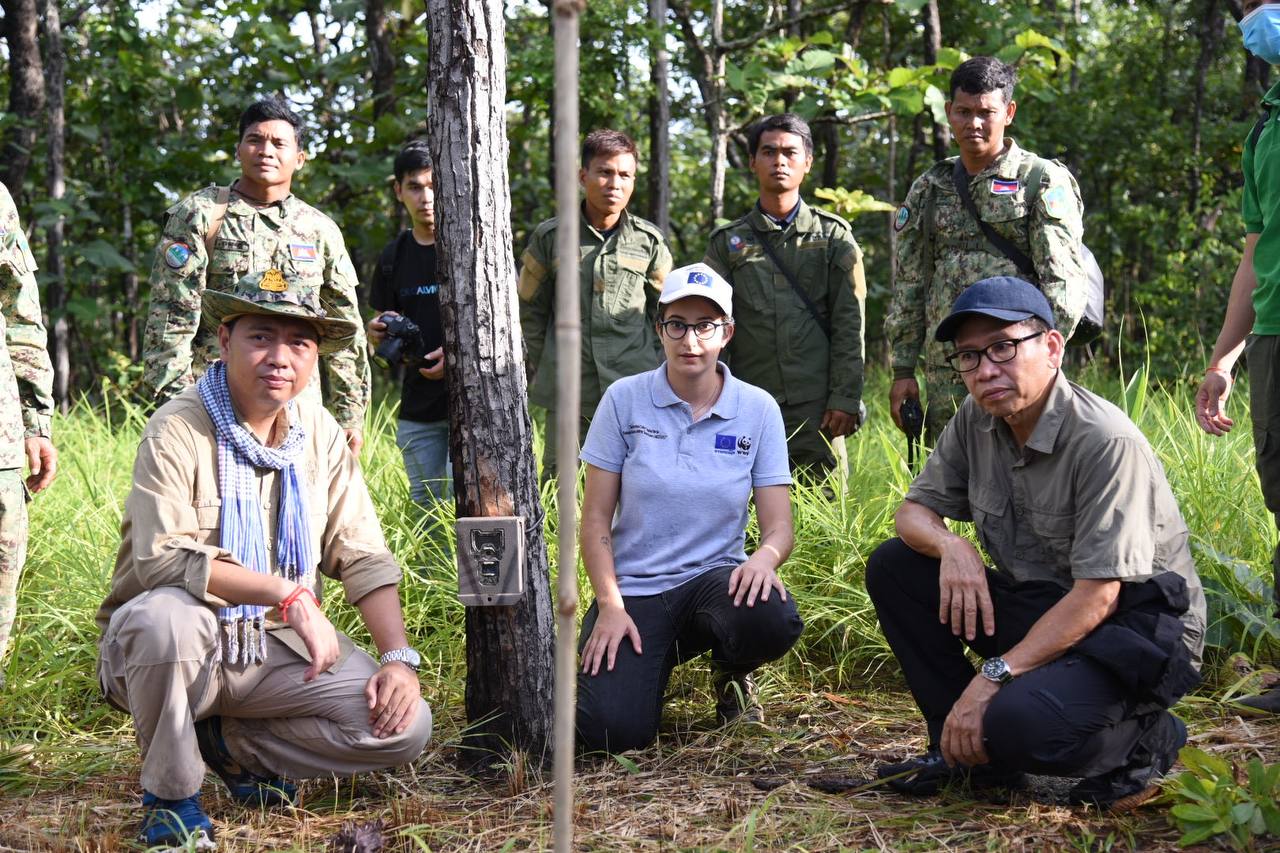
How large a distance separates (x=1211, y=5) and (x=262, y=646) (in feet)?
34.6

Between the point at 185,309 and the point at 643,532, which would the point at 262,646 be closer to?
the point at 643,532

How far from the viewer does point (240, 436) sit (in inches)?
107

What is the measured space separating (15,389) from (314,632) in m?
1.39

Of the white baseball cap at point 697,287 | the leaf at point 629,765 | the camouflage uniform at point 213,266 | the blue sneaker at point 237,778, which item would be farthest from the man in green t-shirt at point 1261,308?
the camouflage uniform at point 213,266

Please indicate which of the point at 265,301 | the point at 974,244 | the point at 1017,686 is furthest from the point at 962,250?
the point at 265,301

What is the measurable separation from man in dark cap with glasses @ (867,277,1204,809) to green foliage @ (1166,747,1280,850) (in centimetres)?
22

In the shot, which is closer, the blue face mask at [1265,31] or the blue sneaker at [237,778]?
the blue sneaker at [237,778]

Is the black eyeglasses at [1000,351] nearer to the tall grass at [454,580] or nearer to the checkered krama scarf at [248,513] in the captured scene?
the tall grass at [454,580]

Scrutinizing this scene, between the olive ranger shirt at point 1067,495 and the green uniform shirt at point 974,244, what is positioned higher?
the green uniform shirt at point 974,244

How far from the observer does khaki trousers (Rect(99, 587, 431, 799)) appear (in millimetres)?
2559

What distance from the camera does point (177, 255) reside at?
4.00 meters

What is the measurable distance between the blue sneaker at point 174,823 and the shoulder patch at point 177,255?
6.45 feet

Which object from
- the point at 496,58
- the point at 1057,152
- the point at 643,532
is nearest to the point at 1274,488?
the point at 643,532

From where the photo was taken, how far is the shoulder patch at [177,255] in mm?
3984
